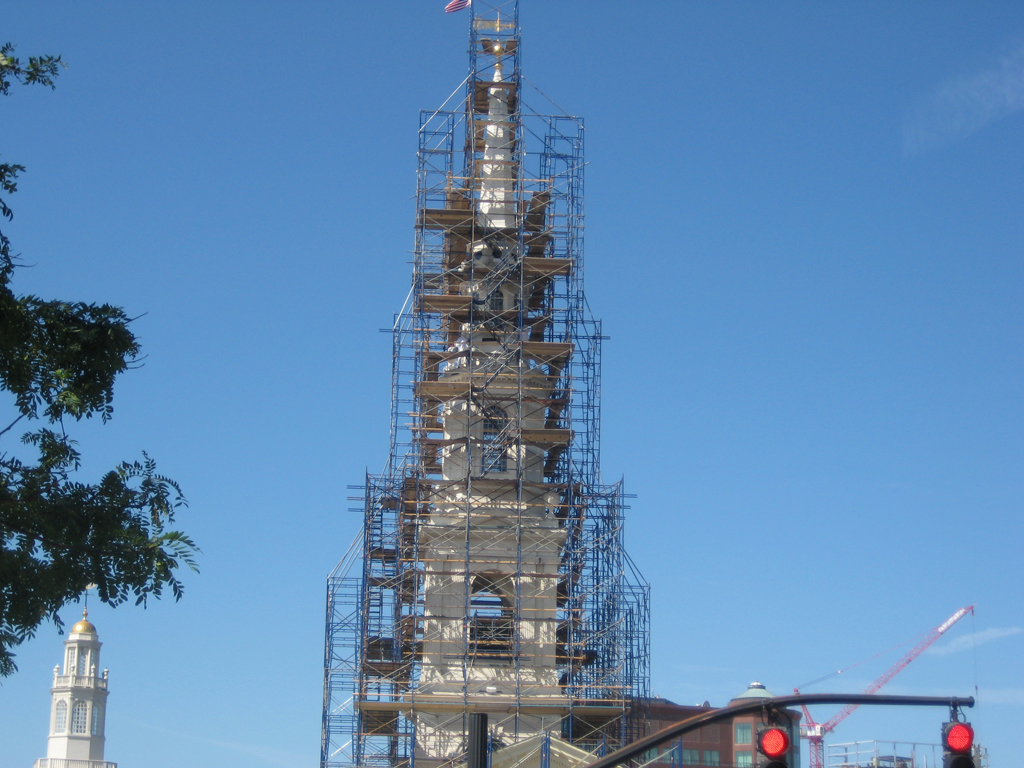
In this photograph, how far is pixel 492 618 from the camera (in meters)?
52.1

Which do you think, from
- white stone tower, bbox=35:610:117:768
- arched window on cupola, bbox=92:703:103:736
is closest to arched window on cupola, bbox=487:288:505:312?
white stone tower, bbox=35:610:117:768

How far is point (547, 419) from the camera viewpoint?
57.1m

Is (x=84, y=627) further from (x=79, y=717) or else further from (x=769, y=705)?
(x=769, y=705)

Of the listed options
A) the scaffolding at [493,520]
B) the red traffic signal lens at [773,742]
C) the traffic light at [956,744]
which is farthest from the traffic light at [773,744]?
the scaffolding at [493,520]

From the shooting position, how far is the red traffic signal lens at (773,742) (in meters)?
16.0

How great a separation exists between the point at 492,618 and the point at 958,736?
120 ft

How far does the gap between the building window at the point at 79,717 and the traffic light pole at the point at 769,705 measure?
119681 mm

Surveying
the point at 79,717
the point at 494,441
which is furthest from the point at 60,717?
the point at 494,441

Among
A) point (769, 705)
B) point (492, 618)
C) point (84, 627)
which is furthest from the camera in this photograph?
point (84, 627)

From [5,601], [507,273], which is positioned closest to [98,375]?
[5,601]

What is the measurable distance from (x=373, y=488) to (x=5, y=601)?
33.2 metres

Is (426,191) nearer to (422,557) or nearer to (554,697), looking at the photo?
(422,557)

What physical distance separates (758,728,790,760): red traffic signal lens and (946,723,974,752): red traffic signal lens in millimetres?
1720

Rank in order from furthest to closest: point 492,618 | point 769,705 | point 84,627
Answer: point 84,627
point 492,618
point 769,705
